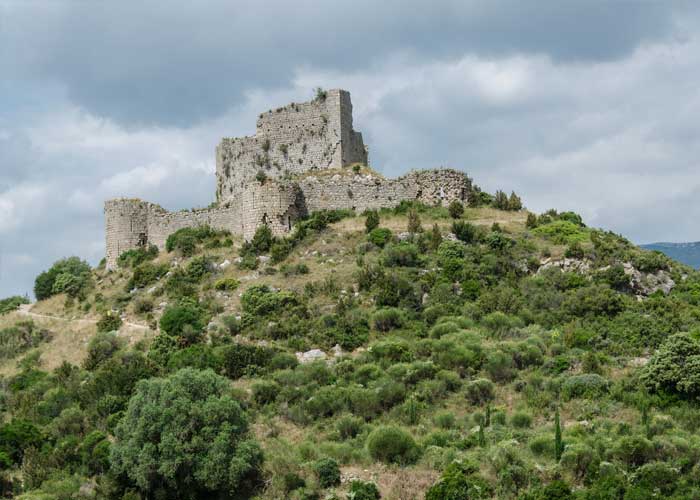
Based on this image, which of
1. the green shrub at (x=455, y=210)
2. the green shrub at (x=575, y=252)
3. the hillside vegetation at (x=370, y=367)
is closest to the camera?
the hillside vegetation at (x=370, y=367)

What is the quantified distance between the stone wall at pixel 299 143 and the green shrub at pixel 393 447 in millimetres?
23879

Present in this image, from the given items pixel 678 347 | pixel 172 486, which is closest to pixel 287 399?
pixel 172 486

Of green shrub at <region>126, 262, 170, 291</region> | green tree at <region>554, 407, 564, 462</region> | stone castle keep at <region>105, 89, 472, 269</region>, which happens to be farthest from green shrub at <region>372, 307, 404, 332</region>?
green shrub at <region>126, 262, 170, 291</region>

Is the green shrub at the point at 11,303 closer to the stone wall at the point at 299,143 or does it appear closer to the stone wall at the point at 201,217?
the stone wall at the point at 201,217

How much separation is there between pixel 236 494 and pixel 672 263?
24.5 m

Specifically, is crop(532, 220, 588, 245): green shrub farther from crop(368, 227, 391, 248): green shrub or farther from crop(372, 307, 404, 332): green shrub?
crop(372, 307, 404, 332): green shrub

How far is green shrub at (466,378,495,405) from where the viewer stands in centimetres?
3328

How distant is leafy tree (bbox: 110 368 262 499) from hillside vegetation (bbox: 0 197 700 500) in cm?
6

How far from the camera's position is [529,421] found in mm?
31156

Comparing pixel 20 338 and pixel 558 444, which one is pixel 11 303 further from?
pixel 558 444

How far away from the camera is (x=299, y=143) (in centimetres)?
5253

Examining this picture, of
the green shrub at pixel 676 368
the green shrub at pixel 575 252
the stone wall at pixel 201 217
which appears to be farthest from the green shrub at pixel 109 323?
the green shrub at pixel 676 368

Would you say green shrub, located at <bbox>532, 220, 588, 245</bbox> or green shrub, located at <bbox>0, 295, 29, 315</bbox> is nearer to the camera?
green shrub, located at <bbox>532, 220, 588, 245</bbox>

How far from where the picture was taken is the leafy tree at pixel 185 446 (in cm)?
2923
